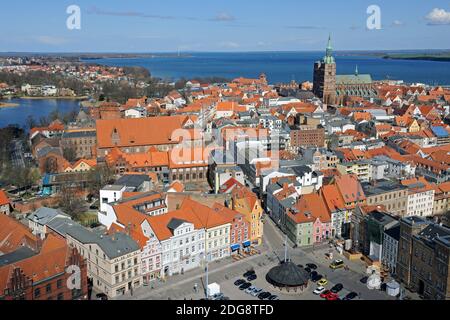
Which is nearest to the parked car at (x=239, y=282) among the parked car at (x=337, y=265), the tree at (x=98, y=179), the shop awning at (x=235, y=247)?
the shop awning at (x=235, y=247)

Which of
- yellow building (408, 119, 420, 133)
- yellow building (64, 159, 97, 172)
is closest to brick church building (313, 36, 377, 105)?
yellow building (408, 119, 420, 133)

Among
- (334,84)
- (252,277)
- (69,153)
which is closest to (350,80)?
(334,84)

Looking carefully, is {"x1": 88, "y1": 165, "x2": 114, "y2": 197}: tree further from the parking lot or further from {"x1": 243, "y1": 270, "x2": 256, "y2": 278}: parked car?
the parking lot

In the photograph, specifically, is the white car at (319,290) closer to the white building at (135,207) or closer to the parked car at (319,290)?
the parked car at (319,290)

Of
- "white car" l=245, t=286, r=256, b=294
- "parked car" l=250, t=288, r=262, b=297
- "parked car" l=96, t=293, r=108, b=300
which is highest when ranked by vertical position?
"white car" l=245, t=286, r=256, b=294

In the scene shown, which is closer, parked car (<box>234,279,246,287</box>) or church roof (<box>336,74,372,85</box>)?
parked car (<box>234,279,246,287</box>)

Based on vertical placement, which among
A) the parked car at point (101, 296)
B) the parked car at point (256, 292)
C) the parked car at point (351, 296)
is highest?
the parked car at point (256, 292)
